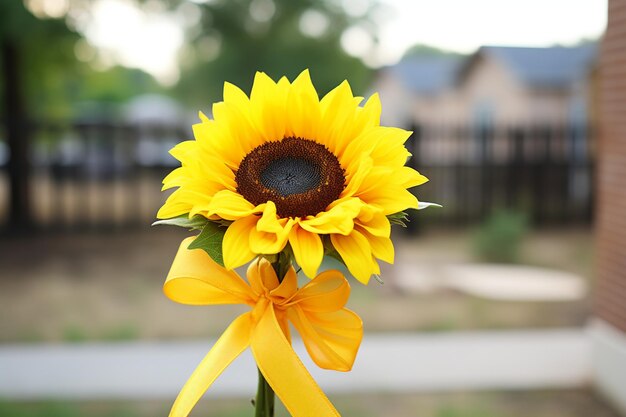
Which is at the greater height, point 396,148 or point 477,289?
point 396,148

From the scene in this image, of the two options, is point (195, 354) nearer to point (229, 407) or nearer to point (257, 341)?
point (229, 407)

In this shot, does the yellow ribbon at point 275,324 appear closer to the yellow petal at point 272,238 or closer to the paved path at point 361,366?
the yellow petal at point 272,238

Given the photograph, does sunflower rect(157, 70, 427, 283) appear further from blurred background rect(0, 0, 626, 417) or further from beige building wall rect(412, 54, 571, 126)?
beige building wall rect(412, 54, 571, 126)

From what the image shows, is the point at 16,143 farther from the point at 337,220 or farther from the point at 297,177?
the point at 337,220

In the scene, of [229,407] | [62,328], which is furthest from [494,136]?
[229,407]

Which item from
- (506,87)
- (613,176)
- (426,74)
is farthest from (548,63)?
(613,176)

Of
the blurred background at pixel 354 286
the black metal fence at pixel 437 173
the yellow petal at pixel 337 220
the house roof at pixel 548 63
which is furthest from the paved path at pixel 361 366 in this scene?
the house roof at pixel 548 63
